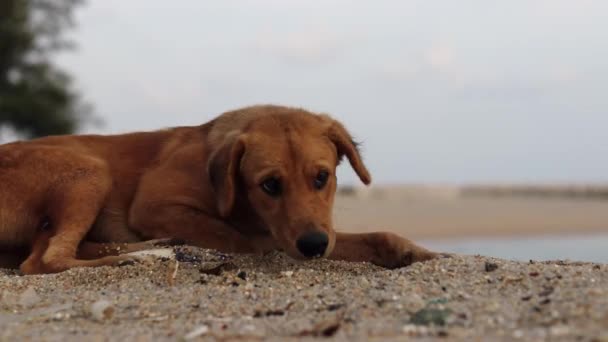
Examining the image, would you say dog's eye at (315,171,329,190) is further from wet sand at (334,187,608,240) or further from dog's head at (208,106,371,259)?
wet sand at (334,187,608,240)

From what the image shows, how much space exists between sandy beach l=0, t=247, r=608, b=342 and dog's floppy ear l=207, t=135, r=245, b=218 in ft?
1.33

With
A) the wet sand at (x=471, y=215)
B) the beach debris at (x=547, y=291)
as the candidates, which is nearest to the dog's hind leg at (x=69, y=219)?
the beach debris at (x=547, y=291)

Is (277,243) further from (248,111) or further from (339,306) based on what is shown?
(339,306)

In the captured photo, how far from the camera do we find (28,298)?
4371 millimetres

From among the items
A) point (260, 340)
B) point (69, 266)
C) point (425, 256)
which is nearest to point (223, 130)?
point (69, 266)

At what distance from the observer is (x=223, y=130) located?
6238mm

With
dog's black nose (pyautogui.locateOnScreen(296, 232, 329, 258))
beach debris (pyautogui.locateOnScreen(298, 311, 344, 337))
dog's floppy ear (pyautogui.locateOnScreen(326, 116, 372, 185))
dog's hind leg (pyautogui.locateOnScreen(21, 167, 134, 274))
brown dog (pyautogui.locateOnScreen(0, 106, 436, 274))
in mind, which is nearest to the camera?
beach debris (pyautogui.locateOnScreen(298, 311, 344, 337))

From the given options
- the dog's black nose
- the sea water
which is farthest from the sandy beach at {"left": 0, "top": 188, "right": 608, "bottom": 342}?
the sea water

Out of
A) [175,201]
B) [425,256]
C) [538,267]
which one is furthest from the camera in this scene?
[175,201]

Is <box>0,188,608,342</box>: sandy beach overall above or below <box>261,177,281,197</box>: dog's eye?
below

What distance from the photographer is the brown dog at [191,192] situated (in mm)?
5238

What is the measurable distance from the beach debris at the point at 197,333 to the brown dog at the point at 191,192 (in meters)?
1.50

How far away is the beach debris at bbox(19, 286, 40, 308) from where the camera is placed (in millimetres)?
4289

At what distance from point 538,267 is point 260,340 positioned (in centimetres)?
219
